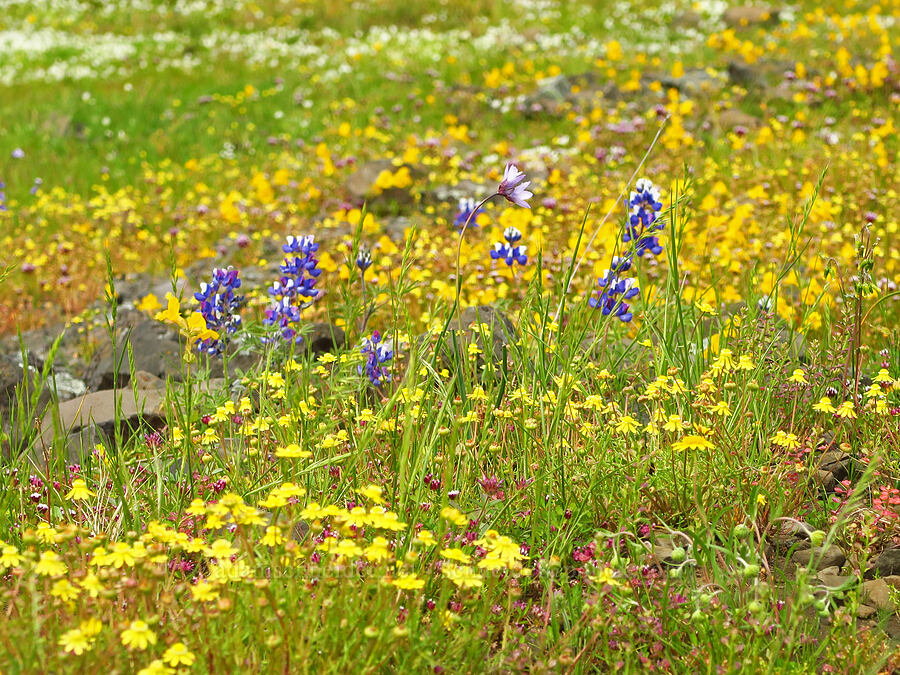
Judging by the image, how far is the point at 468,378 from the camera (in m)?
3.02

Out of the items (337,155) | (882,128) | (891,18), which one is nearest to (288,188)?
(337,155)

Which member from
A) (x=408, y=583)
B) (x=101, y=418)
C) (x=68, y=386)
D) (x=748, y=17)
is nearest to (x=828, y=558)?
(x=408, y=583)

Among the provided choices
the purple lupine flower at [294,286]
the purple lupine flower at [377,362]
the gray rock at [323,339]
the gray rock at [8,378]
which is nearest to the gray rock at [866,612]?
the purple lupine flower at [377,362]

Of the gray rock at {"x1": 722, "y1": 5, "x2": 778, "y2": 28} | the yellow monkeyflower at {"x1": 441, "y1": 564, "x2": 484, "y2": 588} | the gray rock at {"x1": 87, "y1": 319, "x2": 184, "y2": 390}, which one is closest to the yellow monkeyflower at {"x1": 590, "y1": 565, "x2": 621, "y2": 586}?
the yellow monkeyflower at {"x1": 441, "y1": 564, "x2": 484, "y2": 588}

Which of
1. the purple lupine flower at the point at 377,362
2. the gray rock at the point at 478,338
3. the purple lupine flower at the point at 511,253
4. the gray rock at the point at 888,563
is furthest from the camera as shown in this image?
the purple lupine flower at the point at 511,253

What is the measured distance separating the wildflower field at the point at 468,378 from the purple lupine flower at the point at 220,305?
0.02m

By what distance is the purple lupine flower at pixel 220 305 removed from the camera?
3340 millimetres

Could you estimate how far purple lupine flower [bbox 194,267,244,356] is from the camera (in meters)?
3.34

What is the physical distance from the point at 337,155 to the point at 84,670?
27.4 ft

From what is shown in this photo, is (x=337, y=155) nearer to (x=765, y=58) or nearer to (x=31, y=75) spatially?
(x=765, y=58)

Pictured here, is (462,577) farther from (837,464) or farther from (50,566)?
(837,464)

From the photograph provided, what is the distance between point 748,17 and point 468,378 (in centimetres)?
1257

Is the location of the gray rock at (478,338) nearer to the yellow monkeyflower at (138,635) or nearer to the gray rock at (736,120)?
the yellow monkeyflower at (138,635)

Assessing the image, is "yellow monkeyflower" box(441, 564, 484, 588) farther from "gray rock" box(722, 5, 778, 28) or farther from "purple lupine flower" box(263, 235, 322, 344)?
"gray rock" box(722, 5, 778, 28)
